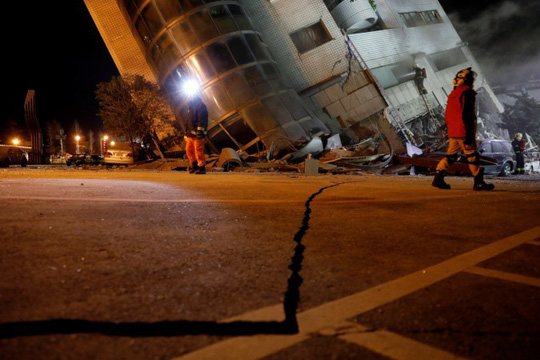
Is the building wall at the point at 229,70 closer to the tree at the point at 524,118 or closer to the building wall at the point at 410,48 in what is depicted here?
the building wall at the point at 410,48

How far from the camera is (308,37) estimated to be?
18703 millimetres

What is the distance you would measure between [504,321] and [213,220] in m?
2.11

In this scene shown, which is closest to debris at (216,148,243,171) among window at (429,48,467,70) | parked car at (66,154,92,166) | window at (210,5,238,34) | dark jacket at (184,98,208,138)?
dark jacket at (184,98,208,138)

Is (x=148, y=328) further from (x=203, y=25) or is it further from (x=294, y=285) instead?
(x=203, y=25)

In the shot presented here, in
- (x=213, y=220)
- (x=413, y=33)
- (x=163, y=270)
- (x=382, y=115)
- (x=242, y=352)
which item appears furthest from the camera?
(x=413, y=33)

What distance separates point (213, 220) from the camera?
2.92 metres

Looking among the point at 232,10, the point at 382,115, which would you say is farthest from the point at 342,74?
the point at 232,10

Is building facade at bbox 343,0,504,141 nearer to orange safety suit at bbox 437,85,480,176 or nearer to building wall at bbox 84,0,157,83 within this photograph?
building wall at bbox 84,0,157,83

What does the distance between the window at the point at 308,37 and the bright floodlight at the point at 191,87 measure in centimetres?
601

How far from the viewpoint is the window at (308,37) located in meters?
18.6

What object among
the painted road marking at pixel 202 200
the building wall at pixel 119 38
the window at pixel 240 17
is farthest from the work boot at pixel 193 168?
the building wall at pixel 119 38

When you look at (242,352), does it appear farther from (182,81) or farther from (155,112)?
(155,112)

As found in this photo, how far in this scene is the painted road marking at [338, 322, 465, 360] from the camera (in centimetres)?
107

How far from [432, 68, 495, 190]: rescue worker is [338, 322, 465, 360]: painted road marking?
518 cm
